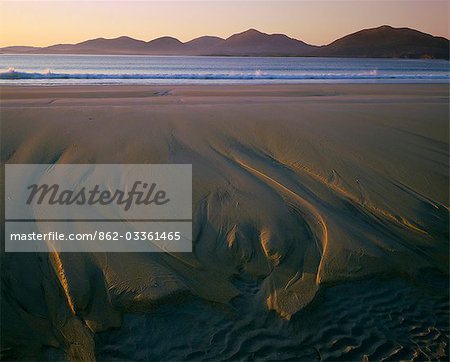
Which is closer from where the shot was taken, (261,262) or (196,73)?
(261,262)

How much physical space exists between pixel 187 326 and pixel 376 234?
2161 mm

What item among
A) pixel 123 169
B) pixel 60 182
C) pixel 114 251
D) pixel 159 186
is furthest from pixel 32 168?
pixel 114 251

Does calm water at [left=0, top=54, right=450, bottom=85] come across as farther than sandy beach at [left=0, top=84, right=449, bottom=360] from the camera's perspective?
Yes

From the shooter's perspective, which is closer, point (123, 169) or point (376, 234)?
point (376, 234)

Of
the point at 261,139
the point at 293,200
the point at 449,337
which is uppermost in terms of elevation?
the point at 261,139

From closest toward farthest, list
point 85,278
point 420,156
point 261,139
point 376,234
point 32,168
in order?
point 85,278 < point 376,234 < point 32,168 < point 420,156 < point 261,139

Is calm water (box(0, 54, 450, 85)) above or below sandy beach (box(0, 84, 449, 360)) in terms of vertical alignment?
above

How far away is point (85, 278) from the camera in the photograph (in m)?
3.26

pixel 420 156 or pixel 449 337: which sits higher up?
pixel 420 156

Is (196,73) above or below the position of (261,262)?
above

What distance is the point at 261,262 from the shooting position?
11.6ft

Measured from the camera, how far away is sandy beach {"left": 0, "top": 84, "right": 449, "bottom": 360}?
2859 millimetres

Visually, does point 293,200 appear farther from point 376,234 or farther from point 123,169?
point 123,169

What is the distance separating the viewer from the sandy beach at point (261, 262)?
9.38 ft
